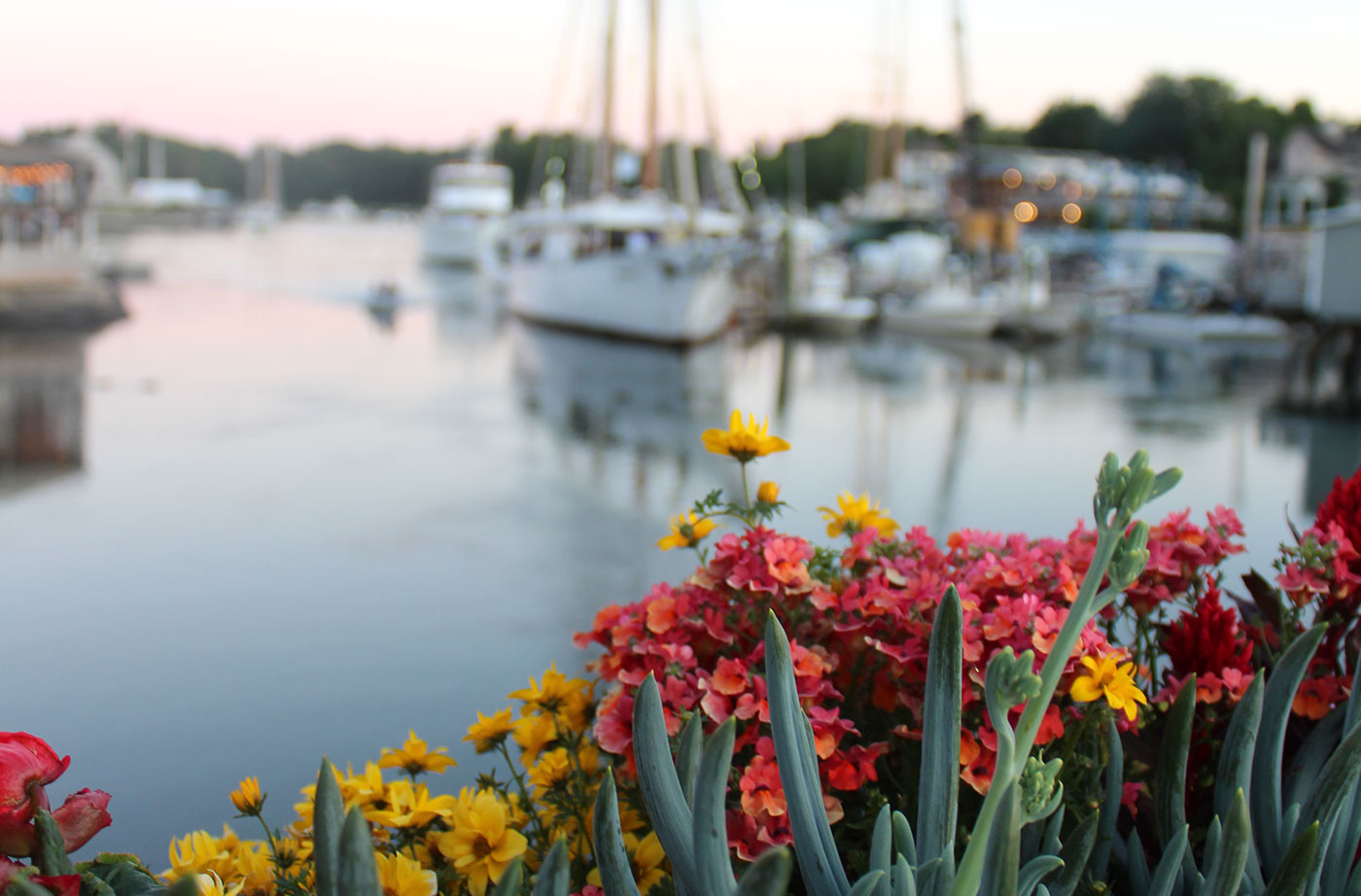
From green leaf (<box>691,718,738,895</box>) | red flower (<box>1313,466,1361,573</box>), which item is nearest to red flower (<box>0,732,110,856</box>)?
green leaf (<box>691,718,738,895</box>)

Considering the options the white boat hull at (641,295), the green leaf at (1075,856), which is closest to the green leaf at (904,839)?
the green leaf at (1075,856)

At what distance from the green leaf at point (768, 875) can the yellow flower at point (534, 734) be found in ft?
4.02

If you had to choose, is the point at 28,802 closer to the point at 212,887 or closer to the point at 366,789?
the point at 212,887

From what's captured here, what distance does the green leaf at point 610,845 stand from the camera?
1.77 m

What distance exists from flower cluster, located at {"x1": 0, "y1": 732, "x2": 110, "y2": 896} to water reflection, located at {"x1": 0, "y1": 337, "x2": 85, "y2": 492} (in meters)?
8.83

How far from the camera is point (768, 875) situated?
1.33 metres

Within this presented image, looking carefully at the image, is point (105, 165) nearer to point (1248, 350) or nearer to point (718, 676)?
point (1248, 350)

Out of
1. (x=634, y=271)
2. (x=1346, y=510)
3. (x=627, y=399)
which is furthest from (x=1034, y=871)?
(x=634, y=271)

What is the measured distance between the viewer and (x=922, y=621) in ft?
8.37

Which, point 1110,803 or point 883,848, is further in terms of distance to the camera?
point 1110,803

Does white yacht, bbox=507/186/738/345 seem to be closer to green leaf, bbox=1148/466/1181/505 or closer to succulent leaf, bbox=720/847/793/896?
green leaf, bbox=1148/466/1181/505

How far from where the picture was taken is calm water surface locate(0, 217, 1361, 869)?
16.3 feet

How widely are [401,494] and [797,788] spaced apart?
820 centimetres

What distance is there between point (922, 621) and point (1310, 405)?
635 inches
